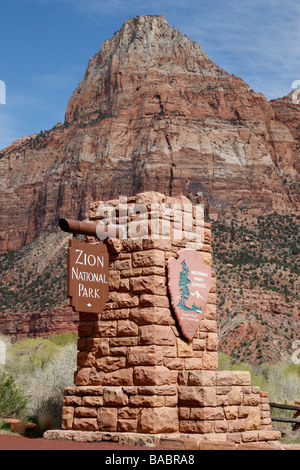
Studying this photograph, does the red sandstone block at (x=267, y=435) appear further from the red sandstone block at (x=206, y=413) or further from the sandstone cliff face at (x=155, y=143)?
the sandstone cliff face at (x=155, y=143)

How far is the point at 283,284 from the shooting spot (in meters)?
68.4

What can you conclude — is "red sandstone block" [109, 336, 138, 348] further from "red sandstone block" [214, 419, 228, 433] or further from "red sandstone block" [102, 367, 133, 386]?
"red sandstone block" [214, 419, 228, 433]

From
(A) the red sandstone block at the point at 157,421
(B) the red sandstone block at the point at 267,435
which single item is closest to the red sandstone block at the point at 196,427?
(A) the red sandstone block at the point at 157,421

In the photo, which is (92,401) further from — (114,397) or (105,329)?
(105,329)

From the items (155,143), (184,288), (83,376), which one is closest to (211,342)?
(184,288)

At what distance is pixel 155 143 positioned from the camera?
93.4m

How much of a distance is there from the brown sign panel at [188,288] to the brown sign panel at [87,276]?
1.16 meters

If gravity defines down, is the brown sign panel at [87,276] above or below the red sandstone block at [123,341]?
above

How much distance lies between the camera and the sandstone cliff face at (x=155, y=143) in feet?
300

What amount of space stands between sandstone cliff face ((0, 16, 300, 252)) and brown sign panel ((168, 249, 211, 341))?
73.8 metres

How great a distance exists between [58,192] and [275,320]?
1930 inches

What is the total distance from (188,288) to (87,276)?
1.74 meters
